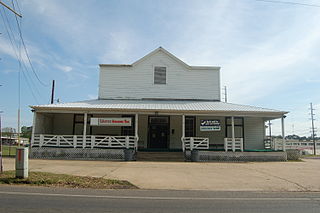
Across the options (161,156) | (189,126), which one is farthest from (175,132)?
(161,156)

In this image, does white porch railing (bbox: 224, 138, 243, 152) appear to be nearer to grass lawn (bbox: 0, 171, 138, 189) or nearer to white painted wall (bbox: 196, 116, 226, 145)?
white painted wall (bbox: 196, 116, 226, 145)

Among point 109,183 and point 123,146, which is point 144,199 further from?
point 123,146

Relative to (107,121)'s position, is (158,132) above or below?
below

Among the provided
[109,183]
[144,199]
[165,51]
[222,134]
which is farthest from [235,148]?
[144,199]

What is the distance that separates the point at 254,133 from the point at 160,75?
9379 mm

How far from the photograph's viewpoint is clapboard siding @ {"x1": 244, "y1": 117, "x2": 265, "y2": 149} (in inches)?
814

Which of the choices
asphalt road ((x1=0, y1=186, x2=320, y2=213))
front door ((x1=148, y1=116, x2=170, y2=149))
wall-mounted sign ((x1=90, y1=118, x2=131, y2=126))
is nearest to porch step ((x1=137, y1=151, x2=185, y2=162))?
wall-mounted sign ((x1=90, y1=118, x2=131, y2=126))

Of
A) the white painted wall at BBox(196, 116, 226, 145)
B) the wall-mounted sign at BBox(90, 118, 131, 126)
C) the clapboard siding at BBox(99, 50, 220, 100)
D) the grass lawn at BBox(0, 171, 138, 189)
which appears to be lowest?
the grass lawn at BBox(0, 171, 138, 189)

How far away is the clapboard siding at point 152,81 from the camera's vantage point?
71.8 ft

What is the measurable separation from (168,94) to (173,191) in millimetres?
14617

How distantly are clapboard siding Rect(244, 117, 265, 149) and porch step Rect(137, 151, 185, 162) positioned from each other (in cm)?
660

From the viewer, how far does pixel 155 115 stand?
65.4 feet

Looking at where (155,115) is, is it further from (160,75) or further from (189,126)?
(160,75)

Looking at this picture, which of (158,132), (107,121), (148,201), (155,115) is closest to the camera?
(148,201)
